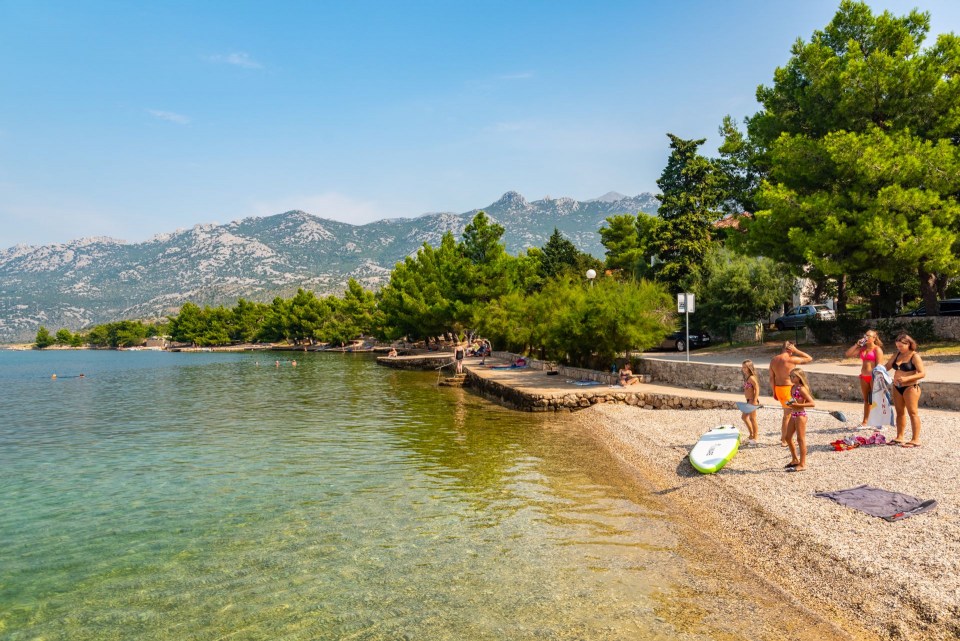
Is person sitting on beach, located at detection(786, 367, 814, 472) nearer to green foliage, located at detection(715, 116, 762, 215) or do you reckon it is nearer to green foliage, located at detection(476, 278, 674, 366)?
green foliage, located at detection(476, 278, 674, 366)

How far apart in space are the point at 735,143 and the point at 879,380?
27.4 metres

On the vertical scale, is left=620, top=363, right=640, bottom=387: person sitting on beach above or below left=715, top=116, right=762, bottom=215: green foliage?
below

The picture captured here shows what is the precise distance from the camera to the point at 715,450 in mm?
13055

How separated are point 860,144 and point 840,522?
2134 centimetres

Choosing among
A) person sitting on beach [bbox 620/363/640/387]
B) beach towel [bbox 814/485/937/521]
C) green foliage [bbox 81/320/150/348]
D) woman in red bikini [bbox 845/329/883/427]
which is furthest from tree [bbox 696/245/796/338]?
green foliage [bbox 81/320/150/348]

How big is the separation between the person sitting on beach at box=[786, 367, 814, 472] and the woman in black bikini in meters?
2.31

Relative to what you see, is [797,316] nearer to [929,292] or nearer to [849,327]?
[849,327]

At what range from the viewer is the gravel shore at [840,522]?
6727mm

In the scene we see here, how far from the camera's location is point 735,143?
36.1 meters

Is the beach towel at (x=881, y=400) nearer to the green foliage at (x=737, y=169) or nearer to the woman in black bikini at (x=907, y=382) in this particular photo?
the woman in black bikini at (x=907, y=382)

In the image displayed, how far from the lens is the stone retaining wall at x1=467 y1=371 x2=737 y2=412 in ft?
69.0

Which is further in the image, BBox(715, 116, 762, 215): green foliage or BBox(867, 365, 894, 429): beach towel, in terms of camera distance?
BBox(715, 116, 762, 215): green foliage

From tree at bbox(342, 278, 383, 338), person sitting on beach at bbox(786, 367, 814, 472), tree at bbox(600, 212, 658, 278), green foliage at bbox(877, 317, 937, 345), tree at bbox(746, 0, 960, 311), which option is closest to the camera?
person sitting on beach at bbox(786, 367, 814, 472)

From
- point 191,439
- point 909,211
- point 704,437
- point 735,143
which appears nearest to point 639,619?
point 704,437
